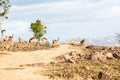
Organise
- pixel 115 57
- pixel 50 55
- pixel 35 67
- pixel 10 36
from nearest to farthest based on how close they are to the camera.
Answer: pixel 35 67
pixel 115 57
pixel 50 55
pixel 10 36

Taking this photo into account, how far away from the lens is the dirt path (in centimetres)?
2961

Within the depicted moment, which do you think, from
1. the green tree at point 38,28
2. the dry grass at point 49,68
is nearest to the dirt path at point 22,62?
the dry grass at point 49,68

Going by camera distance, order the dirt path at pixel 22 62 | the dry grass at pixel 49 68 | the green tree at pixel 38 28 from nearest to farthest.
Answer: the dirt path at pixel 22 62 → the dry grass at pixel 49 68 → the green tree at pixel 38 28

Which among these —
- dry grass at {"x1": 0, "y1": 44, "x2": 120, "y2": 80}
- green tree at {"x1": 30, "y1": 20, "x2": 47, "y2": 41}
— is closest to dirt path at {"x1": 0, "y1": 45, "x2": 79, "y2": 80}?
dry grass at {"x1": 0, "y1": 44, "x2": 120, "y2": 80}

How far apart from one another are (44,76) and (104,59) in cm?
1117

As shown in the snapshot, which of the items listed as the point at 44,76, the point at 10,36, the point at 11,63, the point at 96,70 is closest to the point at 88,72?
the point at 96,70

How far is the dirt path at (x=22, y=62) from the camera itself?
2961 cm

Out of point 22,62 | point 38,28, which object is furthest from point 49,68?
point 38,28

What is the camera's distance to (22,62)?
40.9m

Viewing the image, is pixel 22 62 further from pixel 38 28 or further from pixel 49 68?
pixel 38 28

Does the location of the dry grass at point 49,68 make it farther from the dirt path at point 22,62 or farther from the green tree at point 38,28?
the green tree at point 38,28

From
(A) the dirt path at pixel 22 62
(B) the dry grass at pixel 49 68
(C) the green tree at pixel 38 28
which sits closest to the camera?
(A) the dirt path at pixel 22 62

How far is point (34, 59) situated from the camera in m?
43.2

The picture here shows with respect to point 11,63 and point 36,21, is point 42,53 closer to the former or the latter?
point 11,63
